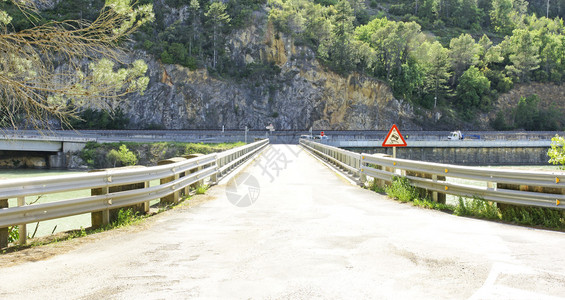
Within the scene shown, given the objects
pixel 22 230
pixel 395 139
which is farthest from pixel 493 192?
pixel 22 230

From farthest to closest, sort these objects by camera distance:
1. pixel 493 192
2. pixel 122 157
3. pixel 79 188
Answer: pixel 122 157
pixel 493 192
pixel 79 188

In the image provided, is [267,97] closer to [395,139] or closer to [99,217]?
[395,139]

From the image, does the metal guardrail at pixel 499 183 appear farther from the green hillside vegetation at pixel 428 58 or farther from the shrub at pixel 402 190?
the green hillside vegetation at pixel 428 58

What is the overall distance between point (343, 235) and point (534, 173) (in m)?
3.49

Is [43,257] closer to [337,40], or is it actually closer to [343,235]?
[343,235]

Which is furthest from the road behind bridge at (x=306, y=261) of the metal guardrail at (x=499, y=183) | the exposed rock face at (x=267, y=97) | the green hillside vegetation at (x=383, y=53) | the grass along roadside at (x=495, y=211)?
the green hillside vegetation at (x=383, y=53)

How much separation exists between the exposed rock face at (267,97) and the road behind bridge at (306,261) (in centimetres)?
8515

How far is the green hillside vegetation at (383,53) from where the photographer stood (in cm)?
10056

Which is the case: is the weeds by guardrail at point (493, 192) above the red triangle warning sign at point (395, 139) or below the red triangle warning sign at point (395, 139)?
A: below

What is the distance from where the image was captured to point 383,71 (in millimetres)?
109750

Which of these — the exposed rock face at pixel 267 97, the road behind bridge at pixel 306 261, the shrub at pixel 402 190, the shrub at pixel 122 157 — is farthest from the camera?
the exposed rock face at pixel 267 97

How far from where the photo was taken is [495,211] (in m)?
7.62

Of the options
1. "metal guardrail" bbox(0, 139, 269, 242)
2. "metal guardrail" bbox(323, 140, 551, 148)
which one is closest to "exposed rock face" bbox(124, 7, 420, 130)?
"metal guardrail" bbox(323, 140, 551, 148)

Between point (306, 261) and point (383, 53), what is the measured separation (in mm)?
112973
